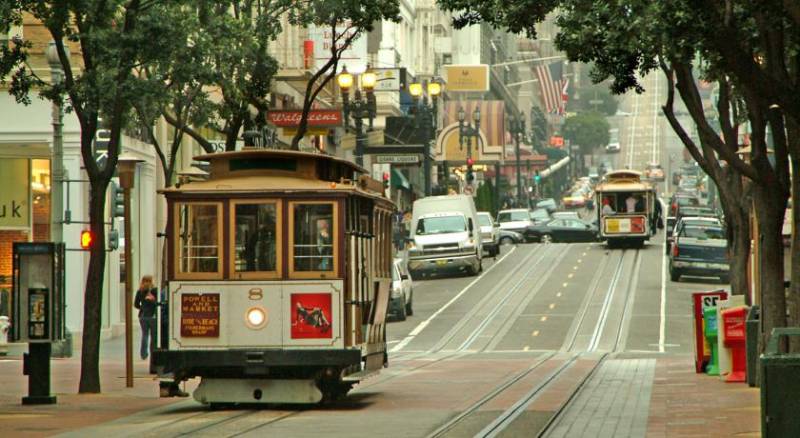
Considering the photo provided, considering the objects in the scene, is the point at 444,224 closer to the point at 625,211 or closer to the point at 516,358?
the point at 625,211

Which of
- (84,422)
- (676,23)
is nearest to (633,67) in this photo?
(676,23)

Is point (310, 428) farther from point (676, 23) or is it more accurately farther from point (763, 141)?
point (763, 141)

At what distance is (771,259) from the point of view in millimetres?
23516

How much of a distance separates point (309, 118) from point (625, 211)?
95.1 ft

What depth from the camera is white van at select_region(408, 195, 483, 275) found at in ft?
180

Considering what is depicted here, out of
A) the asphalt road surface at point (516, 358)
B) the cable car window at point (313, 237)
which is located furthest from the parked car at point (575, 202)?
the cable car window at point (313, 237)

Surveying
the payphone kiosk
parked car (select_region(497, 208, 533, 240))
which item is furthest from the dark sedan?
the payphone kiosk

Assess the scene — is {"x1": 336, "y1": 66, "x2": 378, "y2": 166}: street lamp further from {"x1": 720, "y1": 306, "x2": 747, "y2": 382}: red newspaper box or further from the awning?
the awning

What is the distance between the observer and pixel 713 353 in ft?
89.8

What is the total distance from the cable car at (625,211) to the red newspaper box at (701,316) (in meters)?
37.1

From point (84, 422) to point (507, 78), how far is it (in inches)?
5219

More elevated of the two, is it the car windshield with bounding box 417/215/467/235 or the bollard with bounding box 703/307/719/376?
the car windshield with bounding box 417/215/467/235

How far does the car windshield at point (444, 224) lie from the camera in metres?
54.8

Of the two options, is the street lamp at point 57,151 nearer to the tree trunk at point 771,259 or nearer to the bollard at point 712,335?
the bollard at point 712,335
